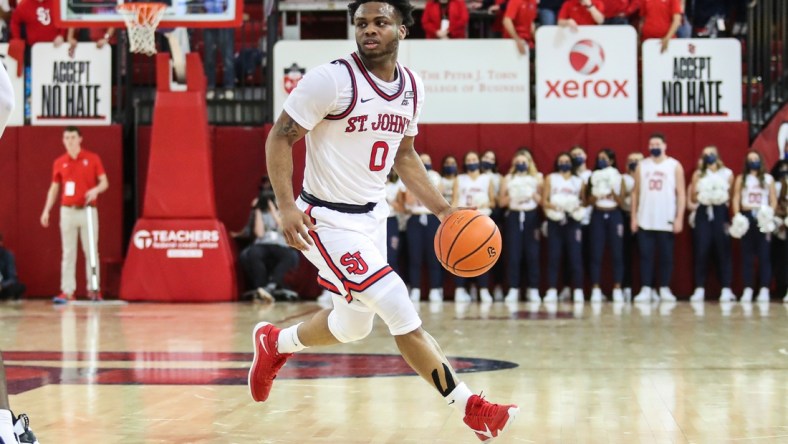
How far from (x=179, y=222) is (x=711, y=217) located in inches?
278

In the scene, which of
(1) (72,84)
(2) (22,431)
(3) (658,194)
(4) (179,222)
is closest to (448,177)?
(3) (658,194)

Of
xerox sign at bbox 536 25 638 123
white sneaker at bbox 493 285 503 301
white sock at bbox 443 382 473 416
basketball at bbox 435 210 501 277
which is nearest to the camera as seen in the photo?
white sock at bbox 443 382 473 416

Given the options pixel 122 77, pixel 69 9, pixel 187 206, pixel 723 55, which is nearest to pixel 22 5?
pixel 122 77

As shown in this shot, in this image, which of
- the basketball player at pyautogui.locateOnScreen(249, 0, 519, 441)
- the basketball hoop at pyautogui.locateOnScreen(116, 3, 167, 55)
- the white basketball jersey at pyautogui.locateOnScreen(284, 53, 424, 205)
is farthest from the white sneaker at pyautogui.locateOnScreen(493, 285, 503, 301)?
the white basketball jersey at pyautogui.locateOnScreen(284, 53, 424, 205)

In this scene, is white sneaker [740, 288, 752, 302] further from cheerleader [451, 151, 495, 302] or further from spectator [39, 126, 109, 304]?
spectator [39, 126, 109, 304]

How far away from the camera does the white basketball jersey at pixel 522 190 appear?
583 inches

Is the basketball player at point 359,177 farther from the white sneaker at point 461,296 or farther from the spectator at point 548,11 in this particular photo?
the spectator at point 548,11

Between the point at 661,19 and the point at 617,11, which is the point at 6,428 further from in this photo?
the point at 617,11

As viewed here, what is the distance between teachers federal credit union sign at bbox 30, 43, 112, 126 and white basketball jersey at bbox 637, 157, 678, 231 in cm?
763

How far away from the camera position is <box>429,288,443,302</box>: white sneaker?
15156 millimetres

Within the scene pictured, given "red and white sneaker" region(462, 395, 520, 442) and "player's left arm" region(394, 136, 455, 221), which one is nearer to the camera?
"red and white sneaker" region(462, 395, 520, 442)

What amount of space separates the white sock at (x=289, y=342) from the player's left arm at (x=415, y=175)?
0.94m

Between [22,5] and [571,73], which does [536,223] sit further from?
[22,5]

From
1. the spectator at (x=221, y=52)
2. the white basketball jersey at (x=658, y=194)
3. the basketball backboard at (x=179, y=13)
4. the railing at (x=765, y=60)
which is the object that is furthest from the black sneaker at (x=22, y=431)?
the railing at (x=765, y=60)
